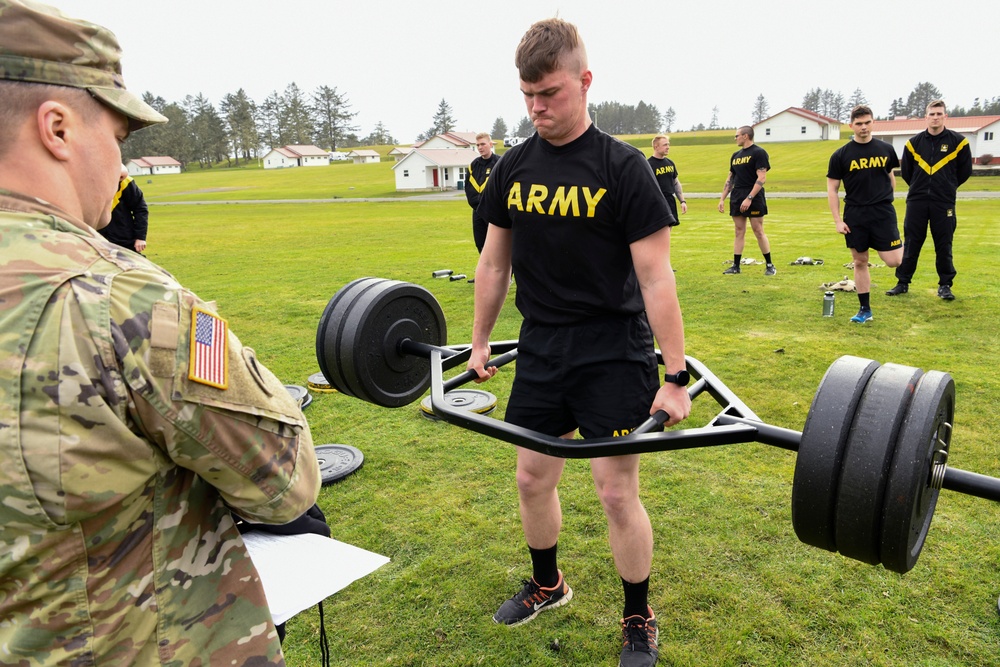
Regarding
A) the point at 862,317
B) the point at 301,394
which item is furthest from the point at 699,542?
the point at 862,317

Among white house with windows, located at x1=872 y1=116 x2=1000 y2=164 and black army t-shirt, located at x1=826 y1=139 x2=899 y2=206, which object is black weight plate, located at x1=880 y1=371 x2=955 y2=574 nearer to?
black army t-shirt, located at x1=826 y1=139 x2=899 y2=206

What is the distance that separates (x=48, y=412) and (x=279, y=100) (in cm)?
12165

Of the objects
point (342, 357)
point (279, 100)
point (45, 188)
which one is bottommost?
point (342, 357)

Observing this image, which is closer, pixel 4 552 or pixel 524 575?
pixel 4 552

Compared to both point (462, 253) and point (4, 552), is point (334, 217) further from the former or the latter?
point (4, 552)

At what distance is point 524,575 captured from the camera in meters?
3.27

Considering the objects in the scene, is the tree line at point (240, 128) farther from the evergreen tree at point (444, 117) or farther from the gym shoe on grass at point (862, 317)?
the gym shoe on grass at point (862, 317)

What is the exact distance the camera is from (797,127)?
77.0m

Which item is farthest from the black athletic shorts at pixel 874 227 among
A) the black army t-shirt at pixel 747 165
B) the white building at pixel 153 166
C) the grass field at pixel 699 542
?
the white building at pixel 153 166

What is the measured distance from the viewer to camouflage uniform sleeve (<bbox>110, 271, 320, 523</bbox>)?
1.16m

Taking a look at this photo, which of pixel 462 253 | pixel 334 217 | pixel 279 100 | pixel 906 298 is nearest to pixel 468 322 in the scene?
pixel 906 298

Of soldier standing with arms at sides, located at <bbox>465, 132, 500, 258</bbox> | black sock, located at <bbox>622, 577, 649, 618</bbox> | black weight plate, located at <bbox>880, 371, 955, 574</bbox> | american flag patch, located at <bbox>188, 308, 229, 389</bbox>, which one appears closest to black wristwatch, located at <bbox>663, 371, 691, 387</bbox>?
→ black weight plate, located at <bbox>880, 371, 955, 574</bbox>

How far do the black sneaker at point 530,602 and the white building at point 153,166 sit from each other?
100 metres

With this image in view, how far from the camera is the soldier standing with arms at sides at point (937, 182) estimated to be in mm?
8156
